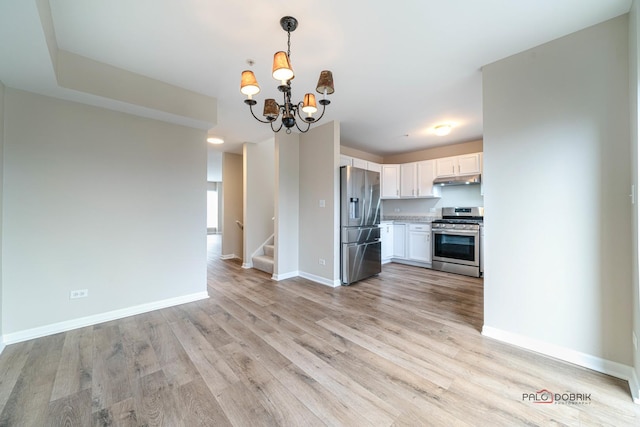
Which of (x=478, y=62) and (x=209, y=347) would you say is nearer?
(x=209, y=347)

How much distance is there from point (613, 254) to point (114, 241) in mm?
4590

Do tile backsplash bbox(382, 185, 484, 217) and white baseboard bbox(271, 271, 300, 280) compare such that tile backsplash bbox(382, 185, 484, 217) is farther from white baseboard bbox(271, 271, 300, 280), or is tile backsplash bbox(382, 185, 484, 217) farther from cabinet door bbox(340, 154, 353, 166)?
white baseboard bbox(271, 271, 300, 280)

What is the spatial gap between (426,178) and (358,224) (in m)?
2.31

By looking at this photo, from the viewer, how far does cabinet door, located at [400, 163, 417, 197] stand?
557 centimetres

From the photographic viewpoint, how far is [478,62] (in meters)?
2.36

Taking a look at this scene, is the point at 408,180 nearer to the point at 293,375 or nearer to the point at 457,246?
the point at 457,246

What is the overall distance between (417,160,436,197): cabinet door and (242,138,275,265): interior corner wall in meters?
3.36

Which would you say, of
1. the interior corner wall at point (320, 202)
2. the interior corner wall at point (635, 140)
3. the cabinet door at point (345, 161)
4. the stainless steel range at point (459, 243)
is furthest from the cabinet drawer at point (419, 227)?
the interior corner wall at point (635, 140)

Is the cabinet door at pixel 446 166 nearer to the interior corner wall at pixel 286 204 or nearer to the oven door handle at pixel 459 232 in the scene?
the oven door handle at pixel 459 232

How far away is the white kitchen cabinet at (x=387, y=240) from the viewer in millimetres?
5484

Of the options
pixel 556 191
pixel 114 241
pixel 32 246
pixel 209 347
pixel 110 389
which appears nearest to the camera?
pixel 110 389

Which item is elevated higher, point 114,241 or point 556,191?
point 556,191

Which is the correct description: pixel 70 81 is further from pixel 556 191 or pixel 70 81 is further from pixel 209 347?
pixel 556 191

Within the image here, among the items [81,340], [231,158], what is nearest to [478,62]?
[81,340]
